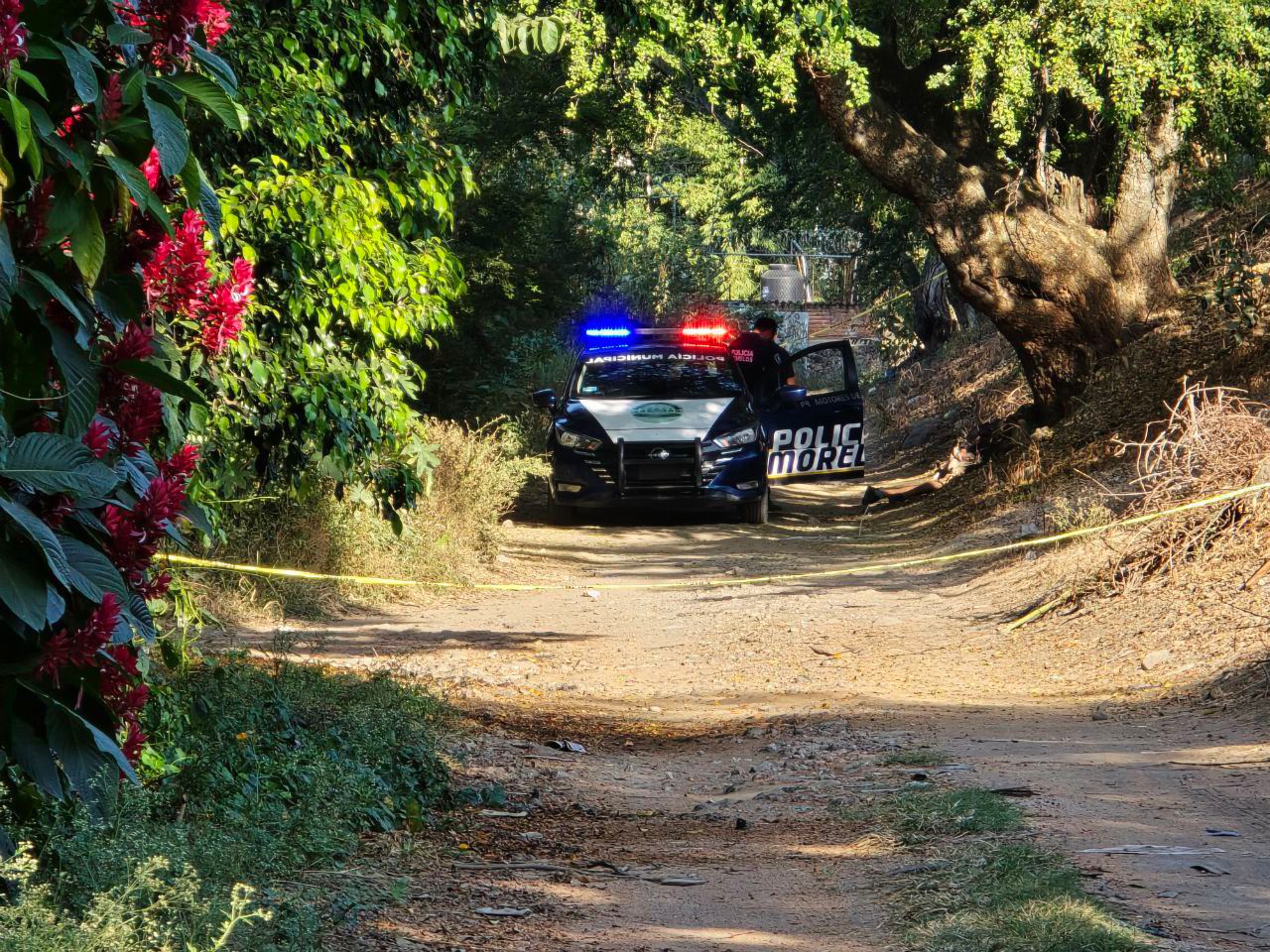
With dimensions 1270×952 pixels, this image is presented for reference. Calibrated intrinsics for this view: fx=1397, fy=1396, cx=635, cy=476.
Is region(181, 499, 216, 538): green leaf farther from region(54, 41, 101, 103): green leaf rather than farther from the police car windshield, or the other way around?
the police car windshield

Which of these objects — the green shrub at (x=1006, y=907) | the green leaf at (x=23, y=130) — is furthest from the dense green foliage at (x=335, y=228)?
the green shrub at (x=1006, y=907)

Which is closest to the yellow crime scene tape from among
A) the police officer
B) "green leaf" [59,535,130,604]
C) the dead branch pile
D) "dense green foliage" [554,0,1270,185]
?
the dead branch pile

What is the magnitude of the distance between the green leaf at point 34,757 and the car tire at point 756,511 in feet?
43.1

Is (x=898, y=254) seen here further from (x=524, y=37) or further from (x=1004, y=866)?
(x=1004, y=866)

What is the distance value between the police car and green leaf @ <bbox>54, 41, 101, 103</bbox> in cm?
1249

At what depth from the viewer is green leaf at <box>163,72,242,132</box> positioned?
3.14 m

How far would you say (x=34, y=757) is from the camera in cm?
318

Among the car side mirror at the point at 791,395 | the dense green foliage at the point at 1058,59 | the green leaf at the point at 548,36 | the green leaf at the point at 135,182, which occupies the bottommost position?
the green leaf at the point at 135,182

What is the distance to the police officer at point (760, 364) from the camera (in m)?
17.8

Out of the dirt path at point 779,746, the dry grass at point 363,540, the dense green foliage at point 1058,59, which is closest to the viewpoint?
the dirt path at point 779,746

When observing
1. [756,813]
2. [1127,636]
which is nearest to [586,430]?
[1127,636]

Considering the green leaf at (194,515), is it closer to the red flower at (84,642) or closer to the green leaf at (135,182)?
the red flower at (84,642)

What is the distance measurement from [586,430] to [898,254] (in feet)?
58.3

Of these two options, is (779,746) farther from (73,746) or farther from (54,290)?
(54,290)
